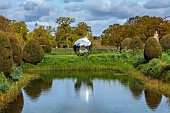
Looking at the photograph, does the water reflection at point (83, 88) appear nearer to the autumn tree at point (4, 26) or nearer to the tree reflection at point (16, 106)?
the tree reflection at point (16, 106)

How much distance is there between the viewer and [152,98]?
22.3 metres

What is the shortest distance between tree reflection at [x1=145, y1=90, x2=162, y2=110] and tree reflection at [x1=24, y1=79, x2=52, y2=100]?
6419 mm

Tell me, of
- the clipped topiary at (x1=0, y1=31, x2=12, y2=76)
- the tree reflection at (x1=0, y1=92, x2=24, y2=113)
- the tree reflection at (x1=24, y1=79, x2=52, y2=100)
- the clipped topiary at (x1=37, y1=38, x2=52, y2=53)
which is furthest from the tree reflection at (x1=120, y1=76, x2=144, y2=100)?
the clipped topiary at (x1=37, y1=38, x2=52, y2=53)

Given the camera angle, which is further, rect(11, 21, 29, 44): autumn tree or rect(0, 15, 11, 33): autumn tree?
rect(11, 21, 29, 44): autumn tree

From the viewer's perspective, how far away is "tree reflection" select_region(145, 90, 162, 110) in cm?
2006

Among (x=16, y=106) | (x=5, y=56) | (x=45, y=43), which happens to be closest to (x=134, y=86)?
(x=5, y=56)

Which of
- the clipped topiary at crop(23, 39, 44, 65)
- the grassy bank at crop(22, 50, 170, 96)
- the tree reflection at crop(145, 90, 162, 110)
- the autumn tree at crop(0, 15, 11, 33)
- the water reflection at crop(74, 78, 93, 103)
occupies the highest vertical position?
the autumn tree at crop(0, 15, 11, 33)

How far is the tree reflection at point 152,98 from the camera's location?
20.1m

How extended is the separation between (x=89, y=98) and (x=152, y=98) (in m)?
3.51

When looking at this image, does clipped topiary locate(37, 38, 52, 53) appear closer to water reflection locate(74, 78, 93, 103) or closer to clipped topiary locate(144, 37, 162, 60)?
clipped topiary locate(144, 37, 162, 60)

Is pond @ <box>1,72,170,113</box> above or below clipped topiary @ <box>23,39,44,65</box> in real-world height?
below

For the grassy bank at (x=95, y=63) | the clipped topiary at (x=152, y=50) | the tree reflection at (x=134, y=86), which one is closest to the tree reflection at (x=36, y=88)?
the tree reflection at (x=134, y=86)

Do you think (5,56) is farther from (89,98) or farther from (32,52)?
(32,52)

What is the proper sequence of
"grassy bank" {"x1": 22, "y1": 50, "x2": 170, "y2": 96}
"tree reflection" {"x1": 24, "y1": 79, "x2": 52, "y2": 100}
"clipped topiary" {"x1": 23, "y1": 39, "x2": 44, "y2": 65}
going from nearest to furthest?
"tree reflection" {"x1": 24, "y1": 79, "x2": 52, "y2": 100} < "grassy bank" {"x1": 22, "y1": 50, "x2": 170, "y2": 96} < "clipped topiary" {"x1": 23, "y1": 39, "x2": 44, "y2": 65}
